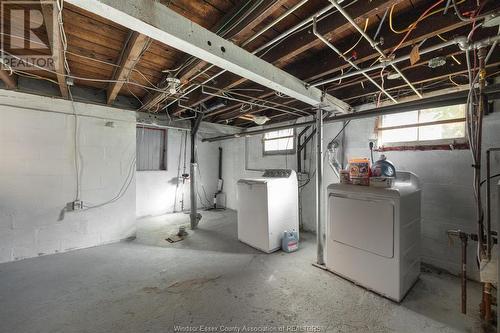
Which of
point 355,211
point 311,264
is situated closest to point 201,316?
point 311,264

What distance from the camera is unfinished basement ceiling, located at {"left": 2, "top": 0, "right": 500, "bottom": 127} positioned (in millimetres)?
1367

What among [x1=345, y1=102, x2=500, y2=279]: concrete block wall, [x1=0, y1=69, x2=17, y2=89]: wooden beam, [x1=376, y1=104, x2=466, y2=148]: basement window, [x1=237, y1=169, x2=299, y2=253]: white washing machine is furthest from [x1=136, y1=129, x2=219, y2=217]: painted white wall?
[x1=345, y1=102, x2=500, y2=279]: concrete block wall

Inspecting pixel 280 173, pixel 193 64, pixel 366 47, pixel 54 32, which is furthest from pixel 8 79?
pixel 366 47

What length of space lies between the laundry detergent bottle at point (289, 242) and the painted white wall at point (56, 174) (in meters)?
2.53

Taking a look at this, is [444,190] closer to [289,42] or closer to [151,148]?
[289,42]

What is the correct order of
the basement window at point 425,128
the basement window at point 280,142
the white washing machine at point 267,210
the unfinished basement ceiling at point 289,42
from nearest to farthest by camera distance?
the unfinished basement ceiling at point 289,42 < the basement window at point 425,128 < the white washing machine at point 267,210 < the basement window at point 280,142

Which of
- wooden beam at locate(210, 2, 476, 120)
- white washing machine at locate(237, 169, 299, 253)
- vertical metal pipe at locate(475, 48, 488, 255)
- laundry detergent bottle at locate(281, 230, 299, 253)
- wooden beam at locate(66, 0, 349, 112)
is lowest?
laundry detergent bottle at locate(281, 230, 299, 253)

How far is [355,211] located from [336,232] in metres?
0.35

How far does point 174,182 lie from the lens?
517cm

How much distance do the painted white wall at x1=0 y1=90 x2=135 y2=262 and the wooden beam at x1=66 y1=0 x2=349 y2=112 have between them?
2700 millimetres

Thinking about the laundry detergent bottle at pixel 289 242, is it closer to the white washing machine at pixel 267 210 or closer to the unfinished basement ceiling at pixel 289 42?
the white washing machine at pixel 267 210

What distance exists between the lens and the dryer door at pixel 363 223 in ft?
6.19

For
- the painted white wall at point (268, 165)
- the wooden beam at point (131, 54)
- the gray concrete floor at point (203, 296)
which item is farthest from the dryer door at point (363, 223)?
the wooden beam at point (131, 54)

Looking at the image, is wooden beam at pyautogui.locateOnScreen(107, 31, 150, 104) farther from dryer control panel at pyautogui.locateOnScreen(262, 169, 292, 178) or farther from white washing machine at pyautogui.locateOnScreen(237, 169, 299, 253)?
dryer control panel at pyautogui.locateOnScreen(262, 169, 292, 178)
